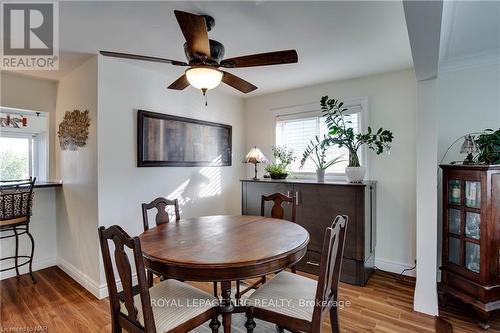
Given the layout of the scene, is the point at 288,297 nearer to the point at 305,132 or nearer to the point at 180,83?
the point at 180,83

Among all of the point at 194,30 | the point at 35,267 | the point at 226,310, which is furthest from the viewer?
the point at 35,267

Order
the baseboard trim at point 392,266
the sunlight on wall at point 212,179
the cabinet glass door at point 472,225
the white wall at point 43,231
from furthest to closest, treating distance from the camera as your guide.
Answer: the sunlight on wall at point 212,179
the white wall at point 43,231
the baseboard trim at point 392,266
the cabinet glass door at point 472,225

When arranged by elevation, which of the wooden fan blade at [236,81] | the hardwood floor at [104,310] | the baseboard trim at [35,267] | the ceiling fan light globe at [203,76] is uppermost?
the wooden fan blade at [236,81]

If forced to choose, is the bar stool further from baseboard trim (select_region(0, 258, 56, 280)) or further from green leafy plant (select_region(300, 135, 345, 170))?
green leafy plant (select_region(300, 135, 345, 170))

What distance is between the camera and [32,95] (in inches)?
122

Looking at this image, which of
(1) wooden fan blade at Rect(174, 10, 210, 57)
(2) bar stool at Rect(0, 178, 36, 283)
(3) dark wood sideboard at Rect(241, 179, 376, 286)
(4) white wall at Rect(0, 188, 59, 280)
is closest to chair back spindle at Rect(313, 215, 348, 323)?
(3) dark wood sideboard at Rect(241, 179, 376, 286)

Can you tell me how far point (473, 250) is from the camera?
85.2 inches

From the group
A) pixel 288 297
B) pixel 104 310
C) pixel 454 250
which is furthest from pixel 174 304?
pixel 454 250

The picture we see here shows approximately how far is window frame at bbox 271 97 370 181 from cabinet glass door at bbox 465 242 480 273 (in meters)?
1.24

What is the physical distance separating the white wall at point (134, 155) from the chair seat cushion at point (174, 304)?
51.2 inches

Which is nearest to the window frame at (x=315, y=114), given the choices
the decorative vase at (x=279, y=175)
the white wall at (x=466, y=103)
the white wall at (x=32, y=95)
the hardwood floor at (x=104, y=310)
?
the decorative vase at (x=279, y=175)

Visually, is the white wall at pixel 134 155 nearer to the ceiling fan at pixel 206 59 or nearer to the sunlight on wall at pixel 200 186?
the sunlight on wall at pixel 200 186

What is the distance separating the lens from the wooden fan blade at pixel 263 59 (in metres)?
1.66

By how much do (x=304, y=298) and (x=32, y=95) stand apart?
3.68m
